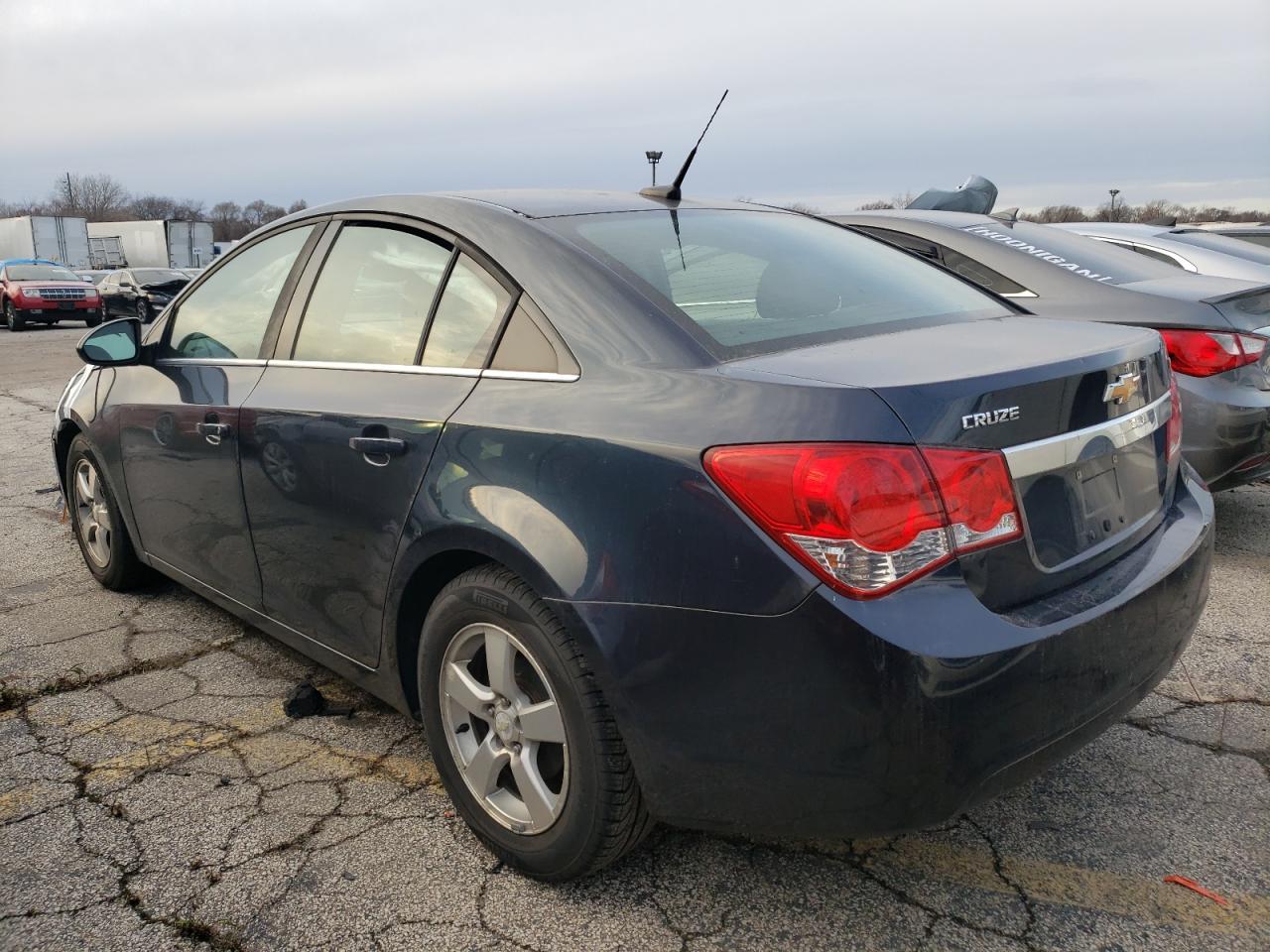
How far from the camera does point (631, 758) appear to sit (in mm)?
2023

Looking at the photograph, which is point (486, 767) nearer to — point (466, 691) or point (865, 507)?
point (466, 691)

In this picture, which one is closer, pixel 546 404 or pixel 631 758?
pixel 631 758

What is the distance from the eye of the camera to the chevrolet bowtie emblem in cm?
214

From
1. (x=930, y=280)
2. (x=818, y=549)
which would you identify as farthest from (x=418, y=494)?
(x=930, y=280)

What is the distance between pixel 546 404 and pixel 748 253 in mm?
872

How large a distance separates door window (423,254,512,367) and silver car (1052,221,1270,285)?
4.34m

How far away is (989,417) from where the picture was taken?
1880 millimetres

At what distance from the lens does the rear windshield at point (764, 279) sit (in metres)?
2.31

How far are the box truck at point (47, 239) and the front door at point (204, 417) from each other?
4160 centimetres

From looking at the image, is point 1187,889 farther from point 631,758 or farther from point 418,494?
point 418,494

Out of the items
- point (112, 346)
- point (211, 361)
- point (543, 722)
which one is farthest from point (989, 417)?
point (112, 346)

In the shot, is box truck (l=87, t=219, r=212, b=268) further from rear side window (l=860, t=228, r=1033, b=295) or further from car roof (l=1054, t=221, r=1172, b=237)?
rear side window (l=860, t=228, r=1033, b=295)

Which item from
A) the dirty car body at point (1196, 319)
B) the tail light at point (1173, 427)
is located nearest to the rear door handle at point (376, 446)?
the tail light at point (1173, 427)

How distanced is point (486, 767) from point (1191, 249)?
5358mm
